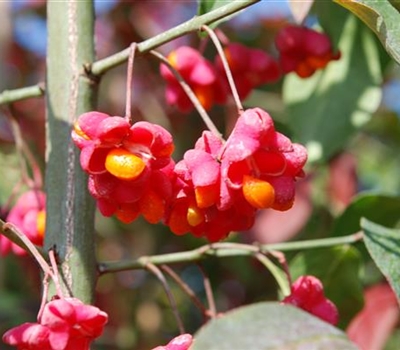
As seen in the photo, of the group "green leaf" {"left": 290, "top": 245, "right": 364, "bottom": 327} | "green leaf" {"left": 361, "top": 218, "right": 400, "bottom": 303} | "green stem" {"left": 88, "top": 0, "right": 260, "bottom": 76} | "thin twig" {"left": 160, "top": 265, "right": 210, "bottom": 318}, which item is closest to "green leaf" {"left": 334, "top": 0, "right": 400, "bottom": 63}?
"green stem" {"left": 88, "top": 0, "right": 260, "bottom": 76}

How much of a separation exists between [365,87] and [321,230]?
61cm

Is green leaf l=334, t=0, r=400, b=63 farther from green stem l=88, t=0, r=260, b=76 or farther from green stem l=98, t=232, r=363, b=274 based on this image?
green stem l=98, t=232, r=363, b=274

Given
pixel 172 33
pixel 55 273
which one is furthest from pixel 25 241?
pixel 172 33

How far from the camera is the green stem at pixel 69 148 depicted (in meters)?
1.29

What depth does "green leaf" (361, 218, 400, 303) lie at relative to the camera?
1332 millimetres

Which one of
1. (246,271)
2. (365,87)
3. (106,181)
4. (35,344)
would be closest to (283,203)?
(106,181)

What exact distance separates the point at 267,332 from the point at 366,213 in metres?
0.97

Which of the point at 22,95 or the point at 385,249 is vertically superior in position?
the point at 22,95

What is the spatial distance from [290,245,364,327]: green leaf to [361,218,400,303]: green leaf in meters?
0.24

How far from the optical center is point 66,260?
1281 millimetres

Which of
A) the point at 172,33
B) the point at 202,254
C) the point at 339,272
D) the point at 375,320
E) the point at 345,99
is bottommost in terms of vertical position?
the point at 375,320

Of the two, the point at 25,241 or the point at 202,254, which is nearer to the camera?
the point at 25,241

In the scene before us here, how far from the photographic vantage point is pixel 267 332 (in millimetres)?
883

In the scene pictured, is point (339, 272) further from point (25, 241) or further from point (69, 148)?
point (25, 241)
